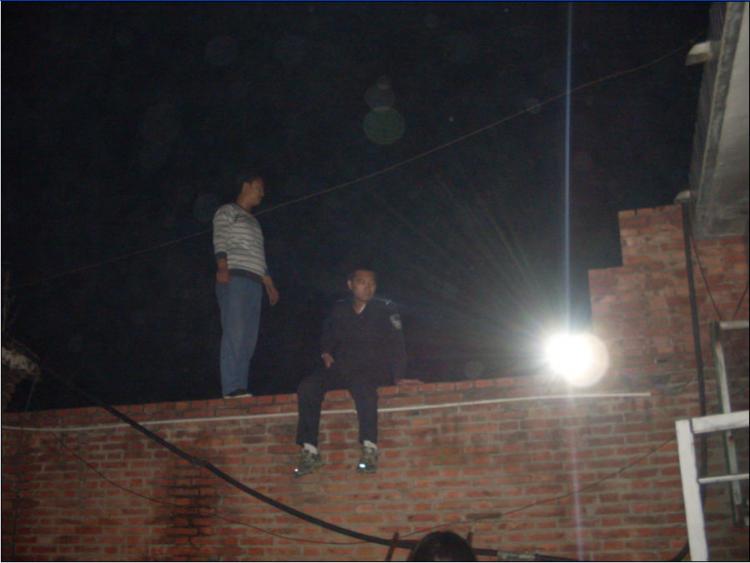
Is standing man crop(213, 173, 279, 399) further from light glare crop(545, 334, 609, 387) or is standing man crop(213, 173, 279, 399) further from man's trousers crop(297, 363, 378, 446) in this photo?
light glare crop(545, 334, 609, 387)

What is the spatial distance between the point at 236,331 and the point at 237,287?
37 centimetres

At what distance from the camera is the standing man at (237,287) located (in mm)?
5980

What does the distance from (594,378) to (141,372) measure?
7565mm

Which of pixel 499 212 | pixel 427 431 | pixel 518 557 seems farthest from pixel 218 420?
pixel 499 212

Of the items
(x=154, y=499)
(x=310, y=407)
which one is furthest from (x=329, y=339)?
(x=154, y=499)

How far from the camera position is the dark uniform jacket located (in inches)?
221

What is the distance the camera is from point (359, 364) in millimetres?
5516

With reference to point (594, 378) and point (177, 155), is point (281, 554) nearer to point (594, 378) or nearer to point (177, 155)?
point (594, 378)

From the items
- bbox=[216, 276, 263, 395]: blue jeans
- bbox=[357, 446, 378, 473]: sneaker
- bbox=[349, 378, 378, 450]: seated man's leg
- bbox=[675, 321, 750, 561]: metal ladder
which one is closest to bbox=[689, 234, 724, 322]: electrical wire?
bbox=[675, 321, 750, 561]: metal ladder

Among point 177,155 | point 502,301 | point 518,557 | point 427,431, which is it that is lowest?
point 518,557

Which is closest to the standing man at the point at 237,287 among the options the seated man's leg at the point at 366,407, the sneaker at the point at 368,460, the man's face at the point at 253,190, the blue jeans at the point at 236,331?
the blue jeans at the point at 236,331

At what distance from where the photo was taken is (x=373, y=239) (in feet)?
38.6

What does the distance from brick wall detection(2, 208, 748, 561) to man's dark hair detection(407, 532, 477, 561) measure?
173 cm

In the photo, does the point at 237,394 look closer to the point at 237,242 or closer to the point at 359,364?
the point at 359,364
